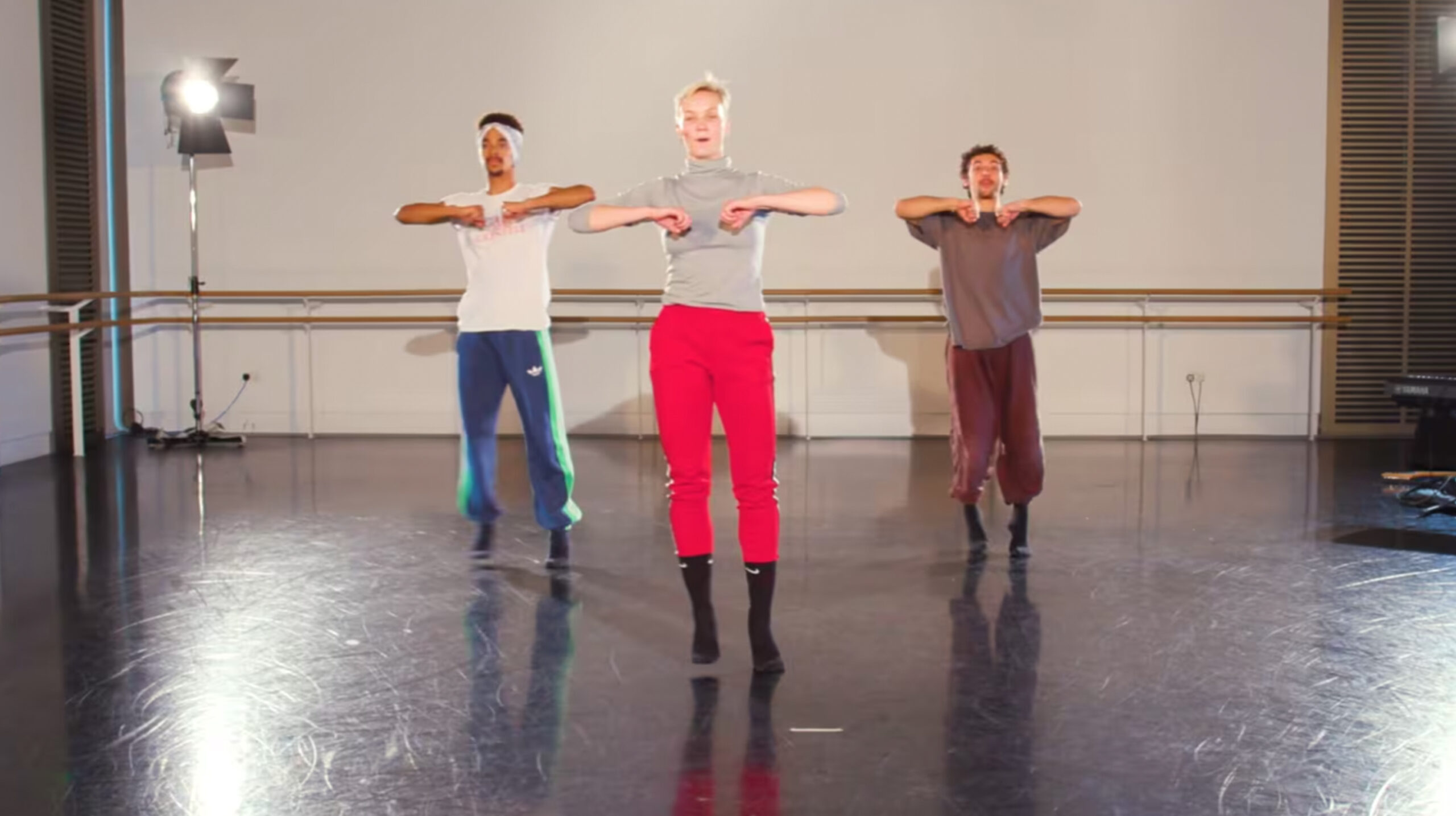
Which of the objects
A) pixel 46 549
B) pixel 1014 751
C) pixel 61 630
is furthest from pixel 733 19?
pixel 1014 751

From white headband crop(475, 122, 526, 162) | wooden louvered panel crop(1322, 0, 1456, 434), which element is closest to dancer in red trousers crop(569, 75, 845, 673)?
white headband crop(475, 122, 526, 162)

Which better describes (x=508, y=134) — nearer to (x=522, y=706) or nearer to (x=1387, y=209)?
(x=522, y=706)

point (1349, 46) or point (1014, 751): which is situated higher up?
point (1349, 46)

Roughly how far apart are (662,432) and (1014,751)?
115cm

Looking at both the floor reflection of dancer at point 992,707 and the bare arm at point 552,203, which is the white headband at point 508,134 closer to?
the bare arm at point 552,203

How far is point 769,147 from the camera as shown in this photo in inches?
331

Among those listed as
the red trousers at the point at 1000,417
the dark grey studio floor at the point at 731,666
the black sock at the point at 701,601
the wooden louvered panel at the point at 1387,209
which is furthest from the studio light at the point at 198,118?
the wooden louvered panel at the point at 1387,209

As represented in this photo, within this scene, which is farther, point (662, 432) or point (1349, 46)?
point (1349, 46)

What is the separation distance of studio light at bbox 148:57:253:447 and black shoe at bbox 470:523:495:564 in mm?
3593

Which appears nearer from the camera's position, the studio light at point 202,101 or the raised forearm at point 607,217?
the raised forearm at point 607,217

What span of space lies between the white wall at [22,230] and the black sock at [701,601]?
5.43 m

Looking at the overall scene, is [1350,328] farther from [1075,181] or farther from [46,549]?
[46,549]

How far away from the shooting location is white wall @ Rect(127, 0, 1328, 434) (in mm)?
8250

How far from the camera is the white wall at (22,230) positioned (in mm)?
7332
